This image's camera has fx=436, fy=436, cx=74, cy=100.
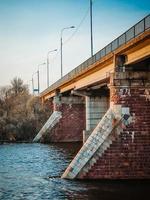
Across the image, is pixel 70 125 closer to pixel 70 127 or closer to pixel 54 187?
pixel 70 127

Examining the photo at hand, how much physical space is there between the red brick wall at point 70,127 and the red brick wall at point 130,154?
1226 inches

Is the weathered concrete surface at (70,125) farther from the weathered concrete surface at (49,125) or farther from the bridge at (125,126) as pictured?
the bridge at (125,126)

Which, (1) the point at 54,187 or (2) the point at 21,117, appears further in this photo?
(2) the point at 21,117

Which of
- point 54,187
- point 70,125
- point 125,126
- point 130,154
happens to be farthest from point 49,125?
point 54,187

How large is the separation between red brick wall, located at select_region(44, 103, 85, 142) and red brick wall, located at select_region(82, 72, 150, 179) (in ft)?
102

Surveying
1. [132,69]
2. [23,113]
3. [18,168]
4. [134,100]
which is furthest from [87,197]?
[23,113]

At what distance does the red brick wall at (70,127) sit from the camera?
180 ft

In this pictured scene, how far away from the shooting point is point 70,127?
180ft

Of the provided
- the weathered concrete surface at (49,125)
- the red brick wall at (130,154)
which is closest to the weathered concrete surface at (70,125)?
the weathered concrete surface at (49,125)

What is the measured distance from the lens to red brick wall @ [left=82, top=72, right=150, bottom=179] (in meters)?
23.0

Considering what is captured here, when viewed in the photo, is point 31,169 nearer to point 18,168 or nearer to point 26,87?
point 18,168

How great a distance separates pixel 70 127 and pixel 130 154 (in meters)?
31.9

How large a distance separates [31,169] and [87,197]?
9.85 metres

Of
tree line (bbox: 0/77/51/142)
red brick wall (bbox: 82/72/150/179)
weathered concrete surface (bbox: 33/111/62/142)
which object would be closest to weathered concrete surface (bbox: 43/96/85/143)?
weathered concrete surface (bbox: 33/111/62/142)
